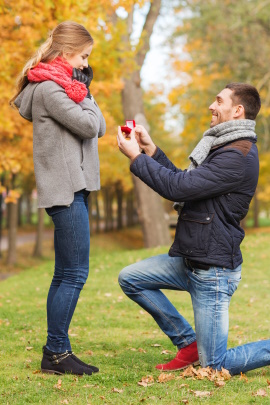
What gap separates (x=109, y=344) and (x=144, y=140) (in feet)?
6.61

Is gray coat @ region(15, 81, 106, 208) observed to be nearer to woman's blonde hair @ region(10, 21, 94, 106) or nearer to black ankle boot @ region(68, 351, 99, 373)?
woman's blonde hair @ region(10, 21, 94, 106)

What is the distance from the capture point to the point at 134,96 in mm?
16359

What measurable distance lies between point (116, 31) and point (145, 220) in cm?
Answer: 610

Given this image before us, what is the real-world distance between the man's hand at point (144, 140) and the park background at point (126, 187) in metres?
0.51

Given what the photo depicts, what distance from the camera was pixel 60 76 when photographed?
3832 millimetres

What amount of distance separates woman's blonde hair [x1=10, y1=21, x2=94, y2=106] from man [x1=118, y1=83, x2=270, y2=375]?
2.21 ft

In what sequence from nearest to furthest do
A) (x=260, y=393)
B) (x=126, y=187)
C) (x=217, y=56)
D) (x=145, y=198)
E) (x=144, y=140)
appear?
1. (x=260, y=393)
2. (x=144, y=140)
3. (x=145, y=198)
4. (x=217, y=56)
5. (x=126, y=187)

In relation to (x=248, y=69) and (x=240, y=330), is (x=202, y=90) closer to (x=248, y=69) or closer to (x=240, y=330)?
(x=248, y=69)

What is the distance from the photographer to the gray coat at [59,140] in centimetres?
378

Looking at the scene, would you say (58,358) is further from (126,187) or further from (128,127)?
(126,187)

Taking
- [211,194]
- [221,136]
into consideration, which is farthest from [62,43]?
[211,194]

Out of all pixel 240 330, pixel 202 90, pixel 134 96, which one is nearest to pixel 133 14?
pixel 134 96

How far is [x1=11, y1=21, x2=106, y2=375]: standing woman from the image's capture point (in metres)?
3.81

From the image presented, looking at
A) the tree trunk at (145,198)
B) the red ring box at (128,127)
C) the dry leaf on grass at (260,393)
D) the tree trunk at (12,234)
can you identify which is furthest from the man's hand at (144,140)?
the tree trunk at (12,234)
